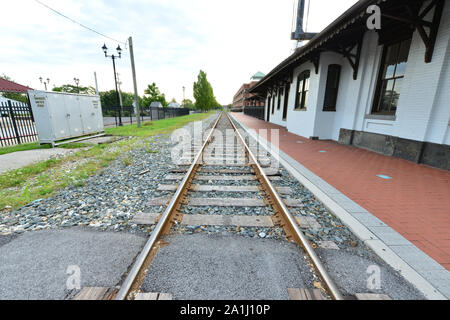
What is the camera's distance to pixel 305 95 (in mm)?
11422

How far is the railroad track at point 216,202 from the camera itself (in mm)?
1794

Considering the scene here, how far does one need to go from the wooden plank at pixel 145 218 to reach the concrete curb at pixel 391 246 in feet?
9.10

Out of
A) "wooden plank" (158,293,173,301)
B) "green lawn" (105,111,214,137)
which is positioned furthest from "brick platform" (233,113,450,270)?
"green lawn" (105,111,214,137)

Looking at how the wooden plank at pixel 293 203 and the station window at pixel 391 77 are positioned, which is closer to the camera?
the wooden plank at pixel 293 203

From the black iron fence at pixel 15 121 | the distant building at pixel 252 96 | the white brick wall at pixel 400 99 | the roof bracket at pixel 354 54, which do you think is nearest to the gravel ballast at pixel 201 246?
the white brick wall at pixel 400 99

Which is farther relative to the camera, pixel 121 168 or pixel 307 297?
pixel 121 168

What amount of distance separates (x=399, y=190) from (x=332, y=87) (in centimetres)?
706

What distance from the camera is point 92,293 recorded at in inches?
65.8

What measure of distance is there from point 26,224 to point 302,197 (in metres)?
4.41

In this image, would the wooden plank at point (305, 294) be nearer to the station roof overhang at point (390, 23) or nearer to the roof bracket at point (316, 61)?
the station roof overhang at point (390, 23)

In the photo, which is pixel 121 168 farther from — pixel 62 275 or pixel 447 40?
pixel 447 40

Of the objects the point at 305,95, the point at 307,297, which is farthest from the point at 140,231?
the point at 305,95

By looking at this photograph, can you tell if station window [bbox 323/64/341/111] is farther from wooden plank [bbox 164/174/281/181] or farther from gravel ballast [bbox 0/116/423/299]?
gravel ballast [bbox 0/116/423/299]

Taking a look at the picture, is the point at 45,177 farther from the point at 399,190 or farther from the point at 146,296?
the point at 399,190
